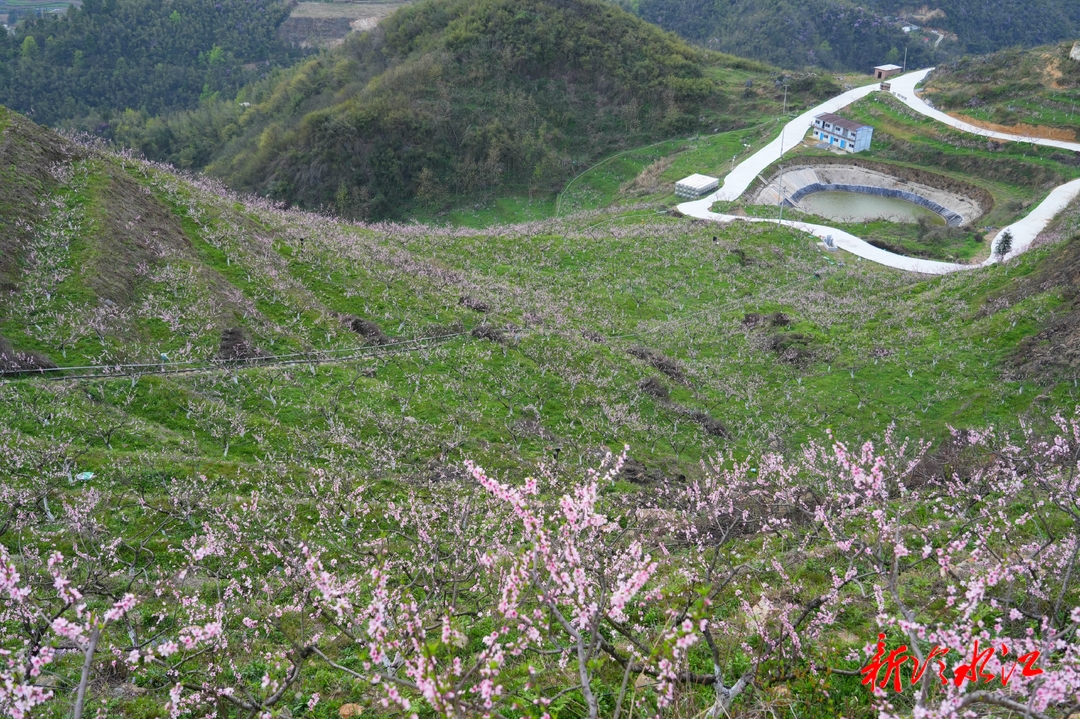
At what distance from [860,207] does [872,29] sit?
11815 cm

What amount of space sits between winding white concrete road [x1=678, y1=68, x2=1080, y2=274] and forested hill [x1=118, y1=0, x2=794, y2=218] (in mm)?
9467

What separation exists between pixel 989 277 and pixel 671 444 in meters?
27.9

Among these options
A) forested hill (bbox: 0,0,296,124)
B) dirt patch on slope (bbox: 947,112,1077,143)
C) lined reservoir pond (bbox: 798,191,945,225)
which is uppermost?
forested hill (bbox: 0,0,296,124)

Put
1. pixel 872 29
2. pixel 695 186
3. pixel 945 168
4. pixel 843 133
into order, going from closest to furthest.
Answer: pixel 695 186 < pixel 945 168 < pixel 843 133 < pixel 872 29

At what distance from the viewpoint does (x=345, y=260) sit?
37500mm

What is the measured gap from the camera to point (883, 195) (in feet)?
258

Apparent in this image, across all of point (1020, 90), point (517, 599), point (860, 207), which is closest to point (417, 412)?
point (517, 599)

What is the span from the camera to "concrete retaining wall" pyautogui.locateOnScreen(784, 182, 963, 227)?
72.5 metres

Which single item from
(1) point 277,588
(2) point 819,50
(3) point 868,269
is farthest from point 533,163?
(2) point 819,50

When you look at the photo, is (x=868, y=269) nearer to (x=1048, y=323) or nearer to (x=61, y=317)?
(x=1048, y=323)

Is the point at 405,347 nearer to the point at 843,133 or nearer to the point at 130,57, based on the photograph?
the point at 843,133

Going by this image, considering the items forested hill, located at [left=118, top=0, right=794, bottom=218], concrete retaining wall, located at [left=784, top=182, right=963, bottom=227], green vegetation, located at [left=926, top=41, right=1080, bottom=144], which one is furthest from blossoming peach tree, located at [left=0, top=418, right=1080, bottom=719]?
green vegetation, located at [left=926, top=41, right=1080, bottom=144]

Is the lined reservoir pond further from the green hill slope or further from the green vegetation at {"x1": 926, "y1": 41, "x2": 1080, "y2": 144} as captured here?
the green hill slope

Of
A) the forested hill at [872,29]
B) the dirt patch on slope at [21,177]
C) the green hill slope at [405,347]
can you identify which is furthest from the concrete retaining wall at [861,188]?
the forested hill at [872,29]
